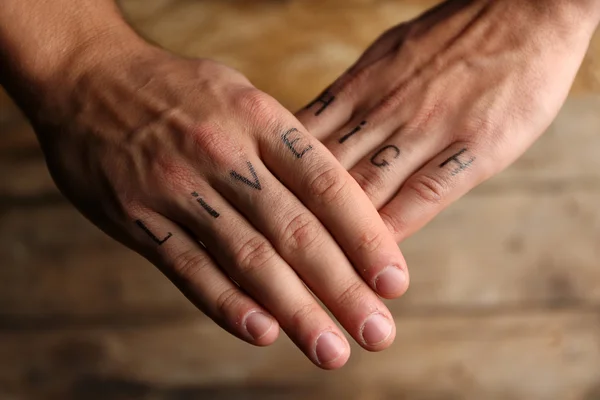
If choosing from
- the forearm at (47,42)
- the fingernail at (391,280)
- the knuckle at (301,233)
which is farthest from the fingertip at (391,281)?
the forearm at (47,42)

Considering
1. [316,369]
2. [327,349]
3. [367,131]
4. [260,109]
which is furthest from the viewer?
[316,369]

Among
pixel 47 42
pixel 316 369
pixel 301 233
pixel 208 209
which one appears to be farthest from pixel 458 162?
pixel 47 42

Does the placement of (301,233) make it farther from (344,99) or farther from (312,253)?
(344,99)

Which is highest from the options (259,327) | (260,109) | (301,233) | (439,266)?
(260,109)

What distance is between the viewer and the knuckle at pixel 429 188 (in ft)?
3.61

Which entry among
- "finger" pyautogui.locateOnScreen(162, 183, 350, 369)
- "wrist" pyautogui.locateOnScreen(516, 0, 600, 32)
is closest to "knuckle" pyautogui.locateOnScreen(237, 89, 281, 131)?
"finger" pyautogui.locateOnScreen(162, 183, 350, 369)

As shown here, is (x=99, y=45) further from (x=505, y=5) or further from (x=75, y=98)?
(x=505, y=5)

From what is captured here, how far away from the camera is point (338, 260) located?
100 cm

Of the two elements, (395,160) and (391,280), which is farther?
(395,160)

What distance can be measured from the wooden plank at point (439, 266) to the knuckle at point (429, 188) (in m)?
0.38

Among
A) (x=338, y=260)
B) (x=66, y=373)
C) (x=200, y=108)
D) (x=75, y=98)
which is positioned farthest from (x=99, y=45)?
(x=66, y=373)

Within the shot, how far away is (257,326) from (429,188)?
34 cm

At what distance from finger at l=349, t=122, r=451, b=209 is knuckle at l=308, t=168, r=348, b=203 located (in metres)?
0.10

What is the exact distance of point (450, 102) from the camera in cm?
119
